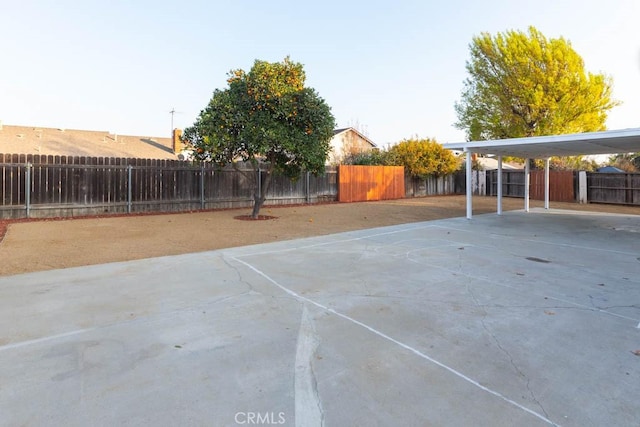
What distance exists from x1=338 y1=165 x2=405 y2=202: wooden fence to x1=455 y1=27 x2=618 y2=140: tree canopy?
8.89m

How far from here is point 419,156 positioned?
24.1 metres

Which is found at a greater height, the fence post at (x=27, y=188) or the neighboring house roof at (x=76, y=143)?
the neighboring house roof at (x=76, y=143)

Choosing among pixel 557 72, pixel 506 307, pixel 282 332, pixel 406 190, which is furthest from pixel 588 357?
pixel 557 72

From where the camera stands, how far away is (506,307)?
415cm

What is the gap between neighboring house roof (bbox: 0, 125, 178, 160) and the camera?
1995 centimetres

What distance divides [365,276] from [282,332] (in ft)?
7.39

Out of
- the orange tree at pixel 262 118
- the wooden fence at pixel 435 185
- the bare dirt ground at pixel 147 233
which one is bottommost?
the bare dirt ground at pixel 147 233

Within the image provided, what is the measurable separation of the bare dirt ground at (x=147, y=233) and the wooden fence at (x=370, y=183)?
622cm

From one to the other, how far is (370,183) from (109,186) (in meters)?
13.5

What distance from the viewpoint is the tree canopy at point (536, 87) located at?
922 inches

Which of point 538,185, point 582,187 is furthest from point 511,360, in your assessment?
point 538,185

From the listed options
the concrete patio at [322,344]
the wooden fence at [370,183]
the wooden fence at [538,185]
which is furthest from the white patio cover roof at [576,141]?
the wooden fence at [538,185]

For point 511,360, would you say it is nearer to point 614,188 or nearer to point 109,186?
point 109,186

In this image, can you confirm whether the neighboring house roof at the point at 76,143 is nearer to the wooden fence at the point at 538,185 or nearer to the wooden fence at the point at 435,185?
the wooden fence at the point at 435,185
